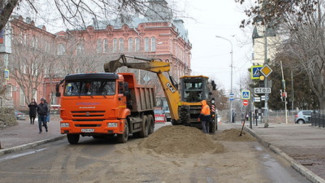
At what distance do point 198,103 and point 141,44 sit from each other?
108ft

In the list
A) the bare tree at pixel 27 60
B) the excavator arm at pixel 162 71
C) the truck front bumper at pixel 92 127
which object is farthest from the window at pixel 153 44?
the truck front bumper at pixel 92 127

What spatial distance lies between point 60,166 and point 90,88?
583 cm

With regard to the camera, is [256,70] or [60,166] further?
[256,70]

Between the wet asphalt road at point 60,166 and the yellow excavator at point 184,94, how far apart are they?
6.52 metres

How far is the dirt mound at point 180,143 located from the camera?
1303cm

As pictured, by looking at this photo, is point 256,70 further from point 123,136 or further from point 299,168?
point 299,168

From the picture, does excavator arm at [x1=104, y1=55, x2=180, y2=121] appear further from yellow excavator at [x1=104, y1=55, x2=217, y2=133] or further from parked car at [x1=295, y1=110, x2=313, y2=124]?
parked car at [x1=295, y1=110, x2=313, y2=124]

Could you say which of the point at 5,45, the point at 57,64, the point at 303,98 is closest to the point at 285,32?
the point at 5,45

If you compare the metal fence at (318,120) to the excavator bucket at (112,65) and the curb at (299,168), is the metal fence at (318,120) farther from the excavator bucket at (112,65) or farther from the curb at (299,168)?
the excavator bucket at (112,65)

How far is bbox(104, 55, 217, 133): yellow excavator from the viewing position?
1946cm

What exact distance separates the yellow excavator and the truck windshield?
10.2ft

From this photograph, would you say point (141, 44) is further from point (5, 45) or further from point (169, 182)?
point (169, 182)

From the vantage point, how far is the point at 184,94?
2284 cm

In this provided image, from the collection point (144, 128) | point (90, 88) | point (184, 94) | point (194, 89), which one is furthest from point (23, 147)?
point (194, 89)
